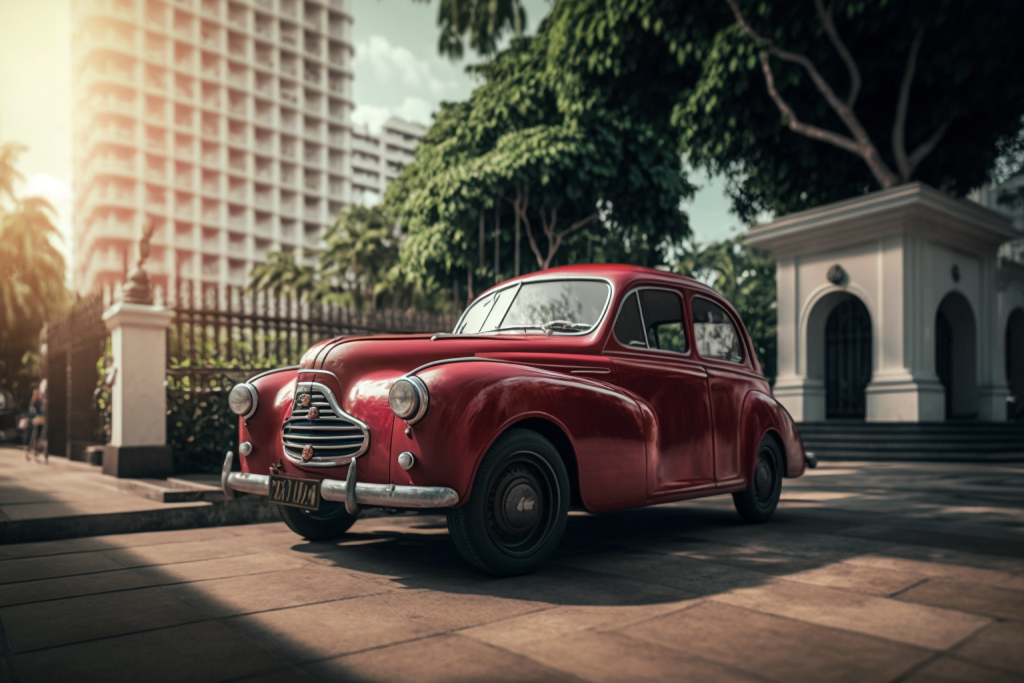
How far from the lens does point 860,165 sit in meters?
17.1

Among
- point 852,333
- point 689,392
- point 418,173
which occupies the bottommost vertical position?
point 689,392

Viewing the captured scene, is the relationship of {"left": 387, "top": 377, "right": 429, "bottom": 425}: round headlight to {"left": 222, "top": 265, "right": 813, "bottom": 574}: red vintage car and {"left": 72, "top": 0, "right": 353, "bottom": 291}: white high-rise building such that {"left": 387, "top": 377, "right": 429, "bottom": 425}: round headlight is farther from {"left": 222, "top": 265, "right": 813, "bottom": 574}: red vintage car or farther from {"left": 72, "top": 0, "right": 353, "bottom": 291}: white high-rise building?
{"left": 72, "top": 0, "right": 353, "bottom": 291}: white high-rise building

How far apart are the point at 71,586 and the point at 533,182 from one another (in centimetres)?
1738

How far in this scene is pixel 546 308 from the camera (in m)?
5.38

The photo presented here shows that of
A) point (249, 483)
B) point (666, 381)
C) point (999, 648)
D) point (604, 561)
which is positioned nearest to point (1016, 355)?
point (666, 381)

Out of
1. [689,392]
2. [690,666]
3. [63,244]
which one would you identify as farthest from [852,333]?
[63,244]

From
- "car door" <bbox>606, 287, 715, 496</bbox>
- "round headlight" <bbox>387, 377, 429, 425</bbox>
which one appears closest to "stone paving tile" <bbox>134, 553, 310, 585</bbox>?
"round headlight" <bbox>387, 377, 429, 425</bbox>

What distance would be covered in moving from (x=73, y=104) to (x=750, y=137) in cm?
7603

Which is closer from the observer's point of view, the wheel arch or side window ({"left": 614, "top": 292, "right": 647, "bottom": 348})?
the wheel arch

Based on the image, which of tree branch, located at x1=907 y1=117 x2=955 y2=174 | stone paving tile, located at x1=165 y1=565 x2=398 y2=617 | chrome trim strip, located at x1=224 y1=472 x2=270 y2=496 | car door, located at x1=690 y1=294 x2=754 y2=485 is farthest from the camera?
tree branch, located at x1=907 y1=117 x2=955 y2=174

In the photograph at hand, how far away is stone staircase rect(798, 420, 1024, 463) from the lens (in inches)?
501

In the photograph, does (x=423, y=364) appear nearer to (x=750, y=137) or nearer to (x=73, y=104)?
(x=750, y=137)

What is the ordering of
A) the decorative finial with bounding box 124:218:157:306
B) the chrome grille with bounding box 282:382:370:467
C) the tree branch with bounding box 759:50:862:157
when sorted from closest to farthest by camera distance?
the chrome grille with bounding box 282:382:370:467 < the decorative finial with bounding box 124:218:157:306 < the tree branch with bounding box 759:50:862:157

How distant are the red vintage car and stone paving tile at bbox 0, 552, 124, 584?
905mm
